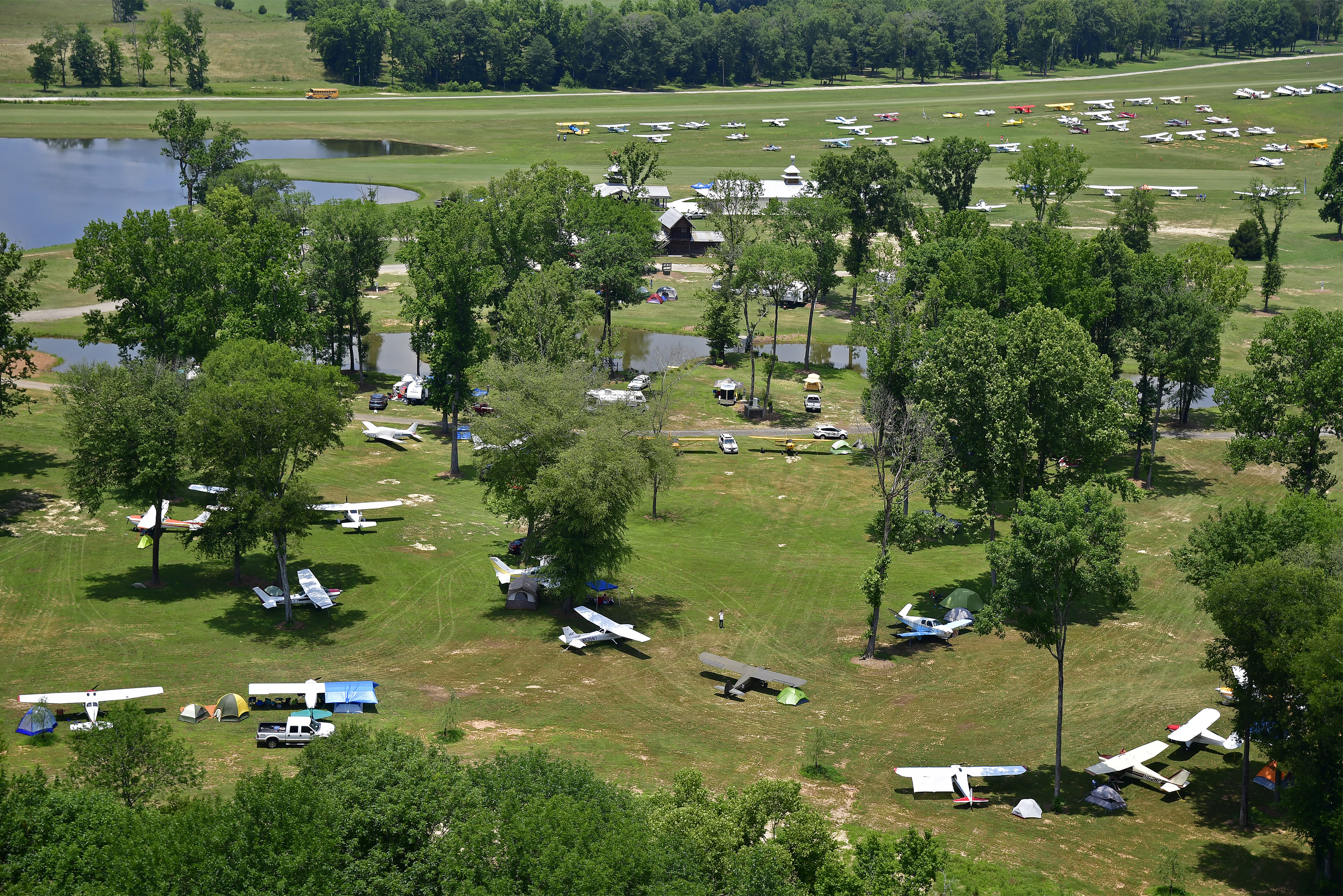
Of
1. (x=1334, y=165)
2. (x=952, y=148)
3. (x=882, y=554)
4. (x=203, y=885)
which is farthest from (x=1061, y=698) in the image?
(x=1334, y=165)

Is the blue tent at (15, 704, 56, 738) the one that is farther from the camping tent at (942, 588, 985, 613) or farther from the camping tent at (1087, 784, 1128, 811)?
the camping tent at (942, 588, 985, 613)

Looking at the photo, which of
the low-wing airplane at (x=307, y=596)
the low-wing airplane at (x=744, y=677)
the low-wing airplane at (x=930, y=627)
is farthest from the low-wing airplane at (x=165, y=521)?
the low-wing airplane at (x=930, y=627)

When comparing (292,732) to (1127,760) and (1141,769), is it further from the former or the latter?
(1141,769)

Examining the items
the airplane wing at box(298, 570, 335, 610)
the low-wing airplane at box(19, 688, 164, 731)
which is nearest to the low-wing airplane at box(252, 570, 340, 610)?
the airplane wing at box(298, 570, 335, 610)

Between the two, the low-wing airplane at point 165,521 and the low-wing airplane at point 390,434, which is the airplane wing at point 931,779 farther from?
the low-wing airplane at point 390,434

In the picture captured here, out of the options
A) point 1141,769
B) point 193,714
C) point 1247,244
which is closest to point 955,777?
point 1141,769
